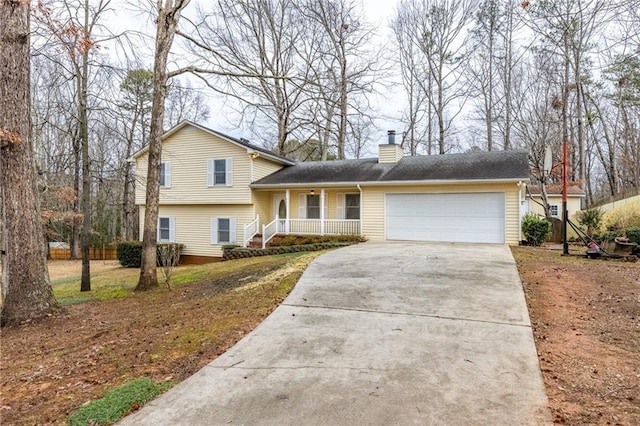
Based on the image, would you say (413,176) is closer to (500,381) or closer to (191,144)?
(191,144)

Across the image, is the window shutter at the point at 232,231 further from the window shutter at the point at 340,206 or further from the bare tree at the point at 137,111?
the bare tree at the point at 137,111

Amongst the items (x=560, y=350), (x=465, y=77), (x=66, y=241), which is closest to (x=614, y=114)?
(x=465, y=77)

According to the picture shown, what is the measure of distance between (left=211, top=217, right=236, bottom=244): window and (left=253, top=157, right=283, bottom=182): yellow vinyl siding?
92.1 inches

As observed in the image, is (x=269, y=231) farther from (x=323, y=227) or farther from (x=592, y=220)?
(x=592, y=220)

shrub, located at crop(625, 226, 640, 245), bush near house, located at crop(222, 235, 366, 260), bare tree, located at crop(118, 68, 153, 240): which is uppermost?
bare tree, located at crop(118, 68, 153, 240)

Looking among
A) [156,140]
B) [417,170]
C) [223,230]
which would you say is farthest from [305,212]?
[156,140]

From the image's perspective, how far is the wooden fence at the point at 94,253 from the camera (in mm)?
24219

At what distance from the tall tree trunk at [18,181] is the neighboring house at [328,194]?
7728 millimetres

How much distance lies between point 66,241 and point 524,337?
30.2m

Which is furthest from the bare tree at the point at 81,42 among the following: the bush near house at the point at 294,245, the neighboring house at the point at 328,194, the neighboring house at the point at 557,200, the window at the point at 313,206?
the neighboring house at the point at 557,200

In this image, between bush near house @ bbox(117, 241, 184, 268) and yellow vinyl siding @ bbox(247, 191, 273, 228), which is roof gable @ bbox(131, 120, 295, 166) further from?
bush near house @ bbox(117, 241, 184, 268)

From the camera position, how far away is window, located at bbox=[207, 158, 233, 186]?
16980 mm

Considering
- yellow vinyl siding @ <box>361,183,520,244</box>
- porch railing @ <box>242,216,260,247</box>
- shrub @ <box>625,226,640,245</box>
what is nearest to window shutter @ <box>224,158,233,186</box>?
porch railing @ <box>242,216,260,247</box>

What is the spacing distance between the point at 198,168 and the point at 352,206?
742 cm
